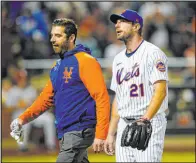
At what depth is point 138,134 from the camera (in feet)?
21.2

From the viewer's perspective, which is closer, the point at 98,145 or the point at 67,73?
the point at 98,145

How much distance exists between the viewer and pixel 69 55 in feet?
22.8

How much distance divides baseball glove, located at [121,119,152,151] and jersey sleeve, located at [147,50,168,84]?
1.56 ft

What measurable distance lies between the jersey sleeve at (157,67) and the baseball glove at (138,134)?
18.8 inches

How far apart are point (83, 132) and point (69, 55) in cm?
79

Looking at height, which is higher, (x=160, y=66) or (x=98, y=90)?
(x=160, y=66)

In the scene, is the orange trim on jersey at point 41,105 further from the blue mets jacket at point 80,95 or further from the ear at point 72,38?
the ear at point 72,38

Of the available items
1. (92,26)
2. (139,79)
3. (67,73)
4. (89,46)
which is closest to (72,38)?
(67,73)

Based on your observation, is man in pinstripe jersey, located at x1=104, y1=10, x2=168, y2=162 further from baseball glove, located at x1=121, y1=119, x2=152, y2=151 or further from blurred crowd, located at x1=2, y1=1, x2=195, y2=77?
blurred crowd, located at x1=2, y1=1, x2=195, y2=77

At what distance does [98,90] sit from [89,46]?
42.7 feet

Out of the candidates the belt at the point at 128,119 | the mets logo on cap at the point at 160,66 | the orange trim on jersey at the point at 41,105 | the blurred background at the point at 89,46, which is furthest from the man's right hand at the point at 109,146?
the blurred background at the point at 89,46

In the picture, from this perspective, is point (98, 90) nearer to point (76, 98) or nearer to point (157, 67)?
point (76, 98)

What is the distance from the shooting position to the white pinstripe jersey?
22.4 ft

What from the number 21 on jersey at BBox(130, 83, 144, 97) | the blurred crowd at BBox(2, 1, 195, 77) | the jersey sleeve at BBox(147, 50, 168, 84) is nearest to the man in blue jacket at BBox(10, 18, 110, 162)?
the number 21 on jersey at BBox(130, 83, 144, 97)
